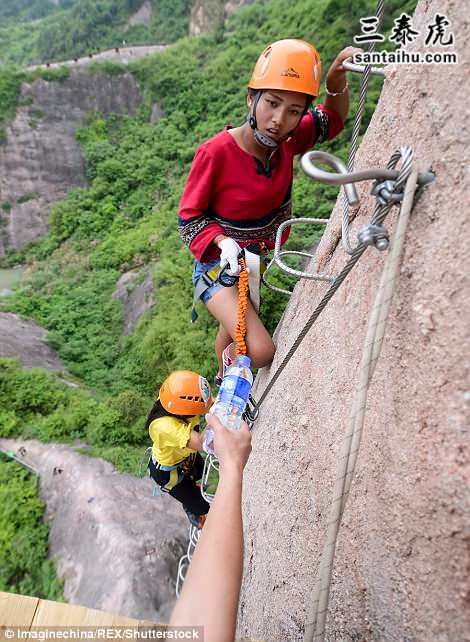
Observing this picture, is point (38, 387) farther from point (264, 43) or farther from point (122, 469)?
point (264, 43)

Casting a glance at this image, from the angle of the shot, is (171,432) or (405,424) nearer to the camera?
(405,424)

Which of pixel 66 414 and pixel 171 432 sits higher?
pixel 171 432

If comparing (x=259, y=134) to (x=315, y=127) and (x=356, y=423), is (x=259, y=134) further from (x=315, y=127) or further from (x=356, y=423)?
(x=356, y=423)

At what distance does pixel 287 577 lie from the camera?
1.68 metres

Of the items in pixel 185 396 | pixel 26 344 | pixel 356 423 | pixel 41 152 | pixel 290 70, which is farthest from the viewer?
pixel 41 152

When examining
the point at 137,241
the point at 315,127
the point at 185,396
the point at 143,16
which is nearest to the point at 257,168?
the point at 315,127

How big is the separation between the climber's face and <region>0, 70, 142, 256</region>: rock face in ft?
60.3

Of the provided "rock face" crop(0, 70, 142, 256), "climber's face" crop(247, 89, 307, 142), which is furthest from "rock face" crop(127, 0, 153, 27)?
"climber's face" crop(247, 89, 307, 142)

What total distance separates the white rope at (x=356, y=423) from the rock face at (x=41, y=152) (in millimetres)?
19532

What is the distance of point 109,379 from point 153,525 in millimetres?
4938

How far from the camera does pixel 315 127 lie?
7.63 ft

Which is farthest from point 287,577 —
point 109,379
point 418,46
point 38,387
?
point 109,379

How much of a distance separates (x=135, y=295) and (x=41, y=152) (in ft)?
39.3

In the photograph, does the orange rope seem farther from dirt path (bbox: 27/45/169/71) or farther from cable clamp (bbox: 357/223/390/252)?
dirt path (bbox: 27/45/169/71)
